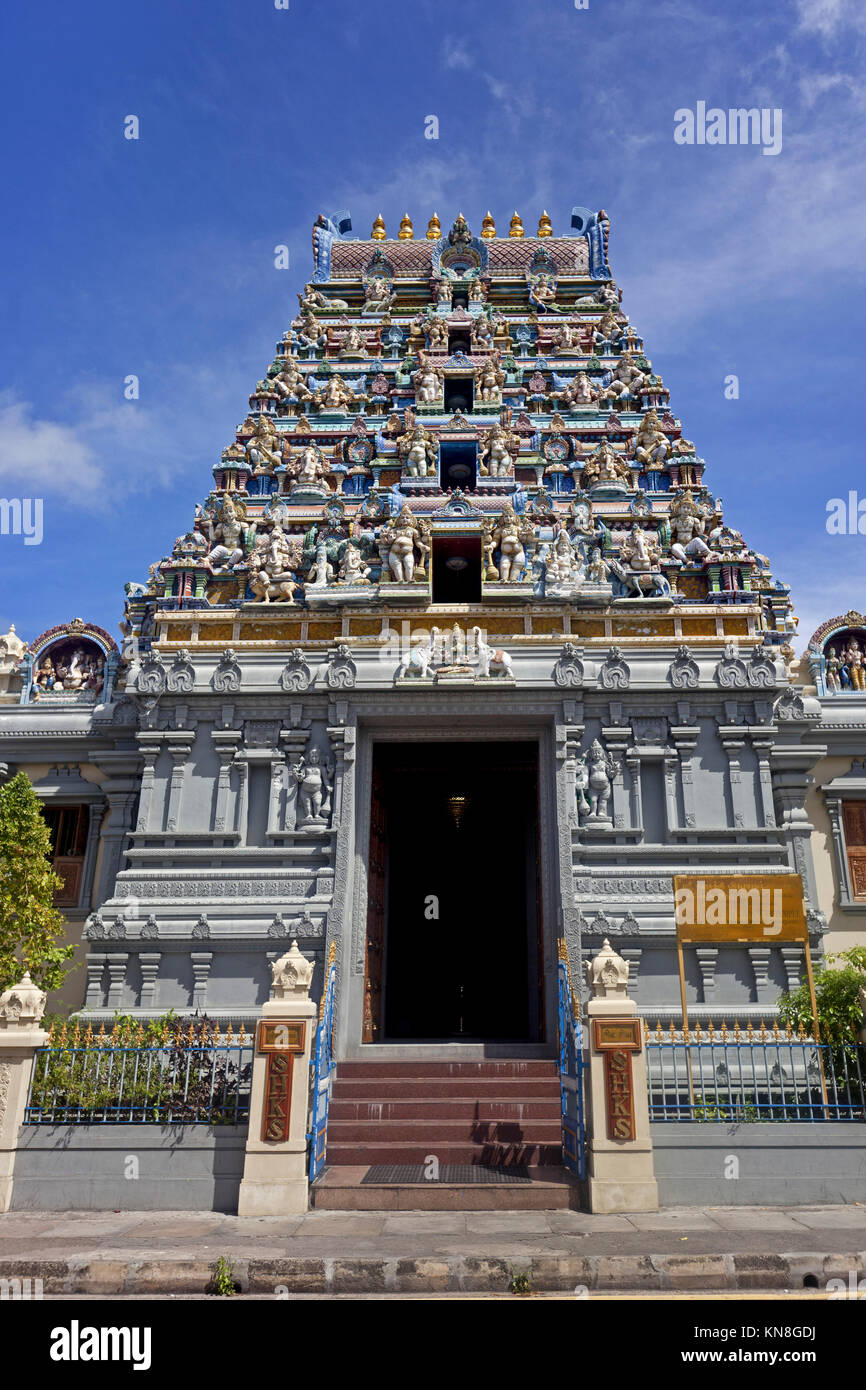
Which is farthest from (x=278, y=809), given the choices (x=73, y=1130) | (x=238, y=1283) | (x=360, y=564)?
(x=238, y=1283)

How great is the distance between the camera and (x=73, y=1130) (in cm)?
1101

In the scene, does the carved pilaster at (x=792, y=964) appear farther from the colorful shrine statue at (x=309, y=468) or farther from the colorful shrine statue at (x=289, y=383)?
the colorful shrine statue at (x=289, y=383)

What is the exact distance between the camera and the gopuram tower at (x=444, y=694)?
15.4 meters

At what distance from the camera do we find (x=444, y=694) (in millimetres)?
16312

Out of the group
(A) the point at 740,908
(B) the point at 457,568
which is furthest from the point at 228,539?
(A) the point at 740,908

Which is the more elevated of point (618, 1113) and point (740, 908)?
point (740, 908)

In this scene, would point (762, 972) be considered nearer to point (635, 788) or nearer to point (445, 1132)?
point (635, 788)

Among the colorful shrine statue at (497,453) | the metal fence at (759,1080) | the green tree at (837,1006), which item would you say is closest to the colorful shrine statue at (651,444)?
the colorful shrine statue at (497,453)

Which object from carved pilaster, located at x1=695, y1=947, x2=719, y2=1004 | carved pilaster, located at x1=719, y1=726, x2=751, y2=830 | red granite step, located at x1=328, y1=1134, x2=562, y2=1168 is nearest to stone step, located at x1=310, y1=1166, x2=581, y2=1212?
red granite step, located at x1=328, y1=1134, x2=562, y2=1168

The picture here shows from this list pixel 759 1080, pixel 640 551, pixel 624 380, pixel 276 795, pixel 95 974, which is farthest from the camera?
pixel 624 380

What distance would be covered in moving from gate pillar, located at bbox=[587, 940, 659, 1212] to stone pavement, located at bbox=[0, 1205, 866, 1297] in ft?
1.13

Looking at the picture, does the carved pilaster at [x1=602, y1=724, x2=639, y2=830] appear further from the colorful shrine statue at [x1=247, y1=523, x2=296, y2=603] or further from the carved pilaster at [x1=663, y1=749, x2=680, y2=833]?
the colorful shrine statue at [x1=247, y1=523, x2=296, y2=603]

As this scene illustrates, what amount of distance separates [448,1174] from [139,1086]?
3789mm
